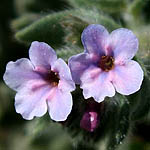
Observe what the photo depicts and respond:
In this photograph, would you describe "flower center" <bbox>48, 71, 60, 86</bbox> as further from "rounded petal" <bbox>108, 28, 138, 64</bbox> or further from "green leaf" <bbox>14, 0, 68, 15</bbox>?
"green leaf" <bbox>14, 0, 68, 15</bbox>

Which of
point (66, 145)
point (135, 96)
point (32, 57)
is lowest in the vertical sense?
point (66, 145)

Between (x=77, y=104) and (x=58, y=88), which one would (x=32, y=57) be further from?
(x=77, y=104)

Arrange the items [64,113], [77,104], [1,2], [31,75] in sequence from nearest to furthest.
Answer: [64,113] < [31,75] < [77,104] < [1,2]

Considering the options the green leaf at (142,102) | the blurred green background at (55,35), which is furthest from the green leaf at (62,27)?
the green leaf at (142,102)

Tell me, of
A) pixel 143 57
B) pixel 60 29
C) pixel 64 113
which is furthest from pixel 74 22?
pixel 64 113

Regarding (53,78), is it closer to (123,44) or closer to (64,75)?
(64,75)

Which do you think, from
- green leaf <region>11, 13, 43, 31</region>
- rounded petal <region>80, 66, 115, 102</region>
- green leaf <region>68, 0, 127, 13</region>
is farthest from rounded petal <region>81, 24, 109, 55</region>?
green leaf <region>11, 13, 43, 31</region>

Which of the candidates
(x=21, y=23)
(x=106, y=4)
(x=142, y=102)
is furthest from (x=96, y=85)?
(x=21, y=23)
